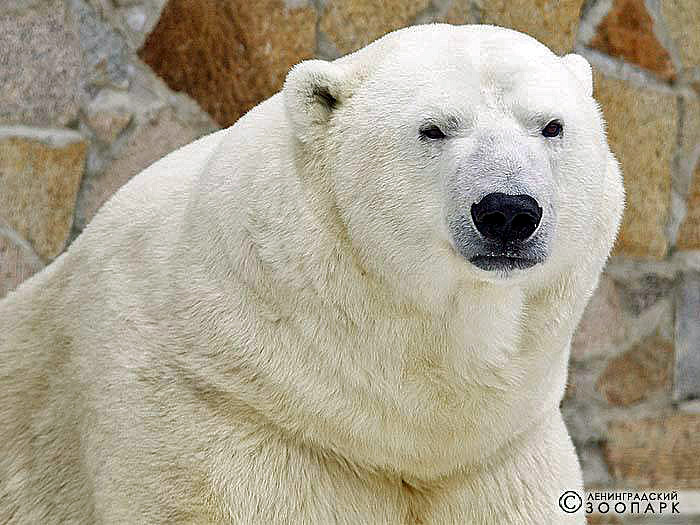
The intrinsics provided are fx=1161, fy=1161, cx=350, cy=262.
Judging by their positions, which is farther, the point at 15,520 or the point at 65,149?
the point at 65,149

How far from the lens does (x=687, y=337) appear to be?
331cm

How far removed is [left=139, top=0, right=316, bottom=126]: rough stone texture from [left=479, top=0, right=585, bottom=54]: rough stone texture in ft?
1.61

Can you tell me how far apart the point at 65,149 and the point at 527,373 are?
1.54 meters

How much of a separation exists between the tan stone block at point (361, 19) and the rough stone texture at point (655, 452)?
1266mm

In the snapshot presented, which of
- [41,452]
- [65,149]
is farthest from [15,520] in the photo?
[65,149]

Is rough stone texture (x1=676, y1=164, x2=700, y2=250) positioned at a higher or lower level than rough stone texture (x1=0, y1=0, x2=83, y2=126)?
lower

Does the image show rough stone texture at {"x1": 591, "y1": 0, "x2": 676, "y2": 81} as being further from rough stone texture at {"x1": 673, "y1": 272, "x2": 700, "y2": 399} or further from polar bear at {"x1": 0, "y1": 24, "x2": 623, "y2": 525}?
polar bear at {"x1": 0, "y1": 24, "x2": 623, "y2": 525}

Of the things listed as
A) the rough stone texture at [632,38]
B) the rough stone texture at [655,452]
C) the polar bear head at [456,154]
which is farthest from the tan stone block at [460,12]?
the polar bear head at [456,154]

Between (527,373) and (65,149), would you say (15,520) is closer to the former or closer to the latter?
(527,373)

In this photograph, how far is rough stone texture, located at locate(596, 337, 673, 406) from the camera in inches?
128

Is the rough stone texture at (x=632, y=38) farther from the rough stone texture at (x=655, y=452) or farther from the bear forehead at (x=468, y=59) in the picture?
the bear forehead at (x=468, y=59)

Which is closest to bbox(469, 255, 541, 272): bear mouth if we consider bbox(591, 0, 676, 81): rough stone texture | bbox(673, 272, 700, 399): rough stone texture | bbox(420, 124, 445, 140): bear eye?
bbox(420, 124, 445, 140): bear eye

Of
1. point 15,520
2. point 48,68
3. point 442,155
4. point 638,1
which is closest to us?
point 442,155

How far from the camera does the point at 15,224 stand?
2830 millimetres
